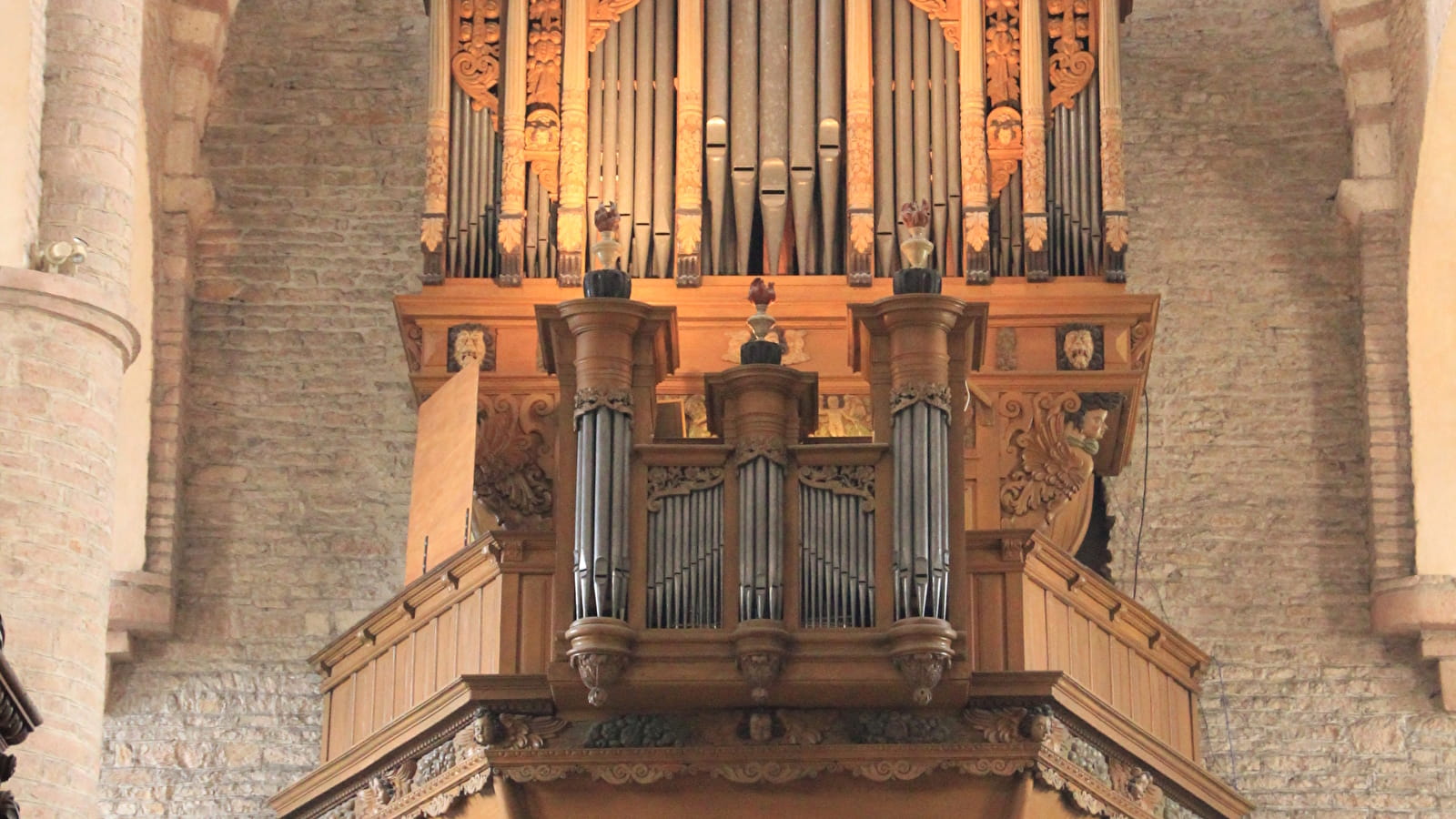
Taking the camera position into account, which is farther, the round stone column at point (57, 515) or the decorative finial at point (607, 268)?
the decorative finial at point (607, 268)

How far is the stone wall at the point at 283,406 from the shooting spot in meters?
15.7

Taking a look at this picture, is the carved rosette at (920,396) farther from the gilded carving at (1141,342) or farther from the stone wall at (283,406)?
the stone wall at (283,406)

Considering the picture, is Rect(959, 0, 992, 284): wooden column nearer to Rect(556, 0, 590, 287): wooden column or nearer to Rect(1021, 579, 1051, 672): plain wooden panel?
Rect(556, 0, 590, 287): wooden column

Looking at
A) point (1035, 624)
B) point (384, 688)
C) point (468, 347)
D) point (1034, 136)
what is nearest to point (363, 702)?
point (384, 688)

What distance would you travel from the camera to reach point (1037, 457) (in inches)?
558

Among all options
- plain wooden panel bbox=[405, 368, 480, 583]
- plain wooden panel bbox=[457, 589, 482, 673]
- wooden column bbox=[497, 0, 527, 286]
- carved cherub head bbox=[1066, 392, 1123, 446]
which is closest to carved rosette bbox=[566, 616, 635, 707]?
plain wooden panel bbox=[457, 589, 482, 673]

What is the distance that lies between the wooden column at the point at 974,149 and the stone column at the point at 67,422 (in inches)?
173

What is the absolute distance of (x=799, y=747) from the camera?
39.5 feet

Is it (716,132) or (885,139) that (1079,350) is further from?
(716,132)

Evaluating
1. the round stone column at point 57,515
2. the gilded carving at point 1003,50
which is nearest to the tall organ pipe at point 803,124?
the gilded carving at point 1003,50

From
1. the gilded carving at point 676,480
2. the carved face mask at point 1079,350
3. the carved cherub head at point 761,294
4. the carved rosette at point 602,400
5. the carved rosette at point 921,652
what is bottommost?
the carved rosette at point 921,652

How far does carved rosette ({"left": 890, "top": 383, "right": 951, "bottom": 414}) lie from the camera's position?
1229 cm

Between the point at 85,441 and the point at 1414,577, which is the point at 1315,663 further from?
the point at 85,441

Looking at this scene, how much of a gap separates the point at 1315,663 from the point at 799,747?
Answer: 4856 millimetres
